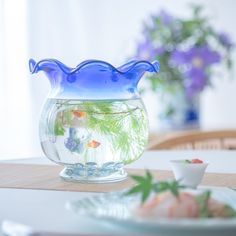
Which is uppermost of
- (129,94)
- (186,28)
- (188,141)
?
(186,28)

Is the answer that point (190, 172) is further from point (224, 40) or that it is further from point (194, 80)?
point (224, 40)

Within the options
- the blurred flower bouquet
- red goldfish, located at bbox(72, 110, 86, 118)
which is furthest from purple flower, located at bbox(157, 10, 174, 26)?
red goldfish, located at bbox(72, 110, 86, 118)

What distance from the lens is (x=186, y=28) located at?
10.0ft

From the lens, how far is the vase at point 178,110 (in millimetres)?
3078

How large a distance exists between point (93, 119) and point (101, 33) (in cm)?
220

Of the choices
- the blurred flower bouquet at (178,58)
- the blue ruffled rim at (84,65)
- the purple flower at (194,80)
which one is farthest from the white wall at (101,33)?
the blue ruffled rim at (84,65)

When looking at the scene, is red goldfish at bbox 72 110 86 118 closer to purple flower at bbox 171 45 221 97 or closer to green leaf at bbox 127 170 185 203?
green leaf at bbox 127 170 185 203

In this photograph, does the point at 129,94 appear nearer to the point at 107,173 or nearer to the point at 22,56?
the point at 107,173

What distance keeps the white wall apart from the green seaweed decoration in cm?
162

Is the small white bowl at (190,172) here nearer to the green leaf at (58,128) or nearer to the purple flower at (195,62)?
the green leaf at (58,128)

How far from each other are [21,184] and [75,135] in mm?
155

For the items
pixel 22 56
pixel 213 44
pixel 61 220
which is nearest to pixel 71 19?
pixel 22 56

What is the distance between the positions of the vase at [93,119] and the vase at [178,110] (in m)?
1.62

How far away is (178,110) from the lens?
10.2 ft
